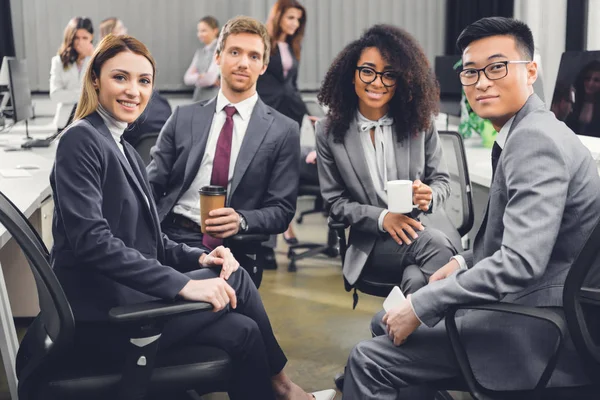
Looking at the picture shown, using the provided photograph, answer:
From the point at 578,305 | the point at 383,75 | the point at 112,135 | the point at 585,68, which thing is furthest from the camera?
the point at 585,68

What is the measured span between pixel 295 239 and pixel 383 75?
2571 mm

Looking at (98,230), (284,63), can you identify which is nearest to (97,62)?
(98,230)

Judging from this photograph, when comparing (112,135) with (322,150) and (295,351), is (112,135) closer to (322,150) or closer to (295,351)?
(322,150)

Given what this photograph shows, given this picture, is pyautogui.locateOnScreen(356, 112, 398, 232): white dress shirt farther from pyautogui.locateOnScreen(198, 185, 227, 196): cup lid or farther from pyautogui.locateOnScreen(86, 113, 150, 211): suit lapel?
pyautogui.locateOnScreen(86, 113, 150, 211): suit lapel

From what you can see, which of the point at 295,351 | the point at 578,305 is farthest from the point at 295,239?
the point at 578,305

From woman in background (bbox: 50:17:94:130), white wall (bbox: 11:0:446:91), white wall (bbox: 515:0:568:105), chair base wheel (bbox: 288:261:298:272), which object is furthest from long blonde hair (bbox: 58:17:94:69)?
white wall (bbox: 515:0:568:105)

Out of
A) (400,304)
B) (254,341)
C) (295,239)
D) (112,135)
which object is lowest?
(295,239)

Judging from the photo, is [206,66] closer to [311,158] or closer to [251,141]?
[311,158]

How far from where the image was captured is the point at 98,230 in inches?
66.4

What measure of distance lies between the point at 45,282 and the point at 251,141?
4.02 ft

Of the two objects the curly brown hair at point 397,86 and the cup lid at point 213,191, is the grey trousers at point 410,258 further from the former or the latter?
the cup lid at point 213,191

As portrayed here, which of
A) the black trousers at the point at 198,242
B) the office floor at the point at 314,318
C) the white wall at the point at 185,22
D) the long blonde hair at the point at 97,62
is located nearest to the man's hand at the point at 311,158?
the office floor at the point at 314,318

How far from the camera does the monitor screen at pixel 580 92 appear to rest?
2885 mm

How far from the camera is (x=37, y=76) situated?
22.3 ft
